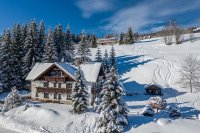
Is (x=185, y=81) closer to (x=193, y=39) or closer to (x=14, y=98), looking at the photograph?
(x=14, y=98)

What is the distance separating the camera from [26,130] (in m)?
29.8

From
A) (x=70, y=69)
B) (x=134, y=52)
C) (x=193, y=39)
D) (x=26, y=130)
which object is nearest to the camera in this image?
(x=26, y=130)

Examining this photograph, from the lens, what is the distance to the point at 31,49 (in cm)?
6172

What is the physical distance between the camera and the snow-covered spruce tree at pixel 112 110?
2747cm

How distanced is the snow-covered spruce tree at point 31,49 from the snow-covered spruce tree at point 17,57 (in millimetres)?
1793

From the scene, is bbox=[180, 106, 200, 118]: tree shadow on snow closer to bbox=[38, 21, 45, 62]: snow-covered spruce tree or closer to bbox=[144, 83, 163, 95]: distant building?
bbox=[144, 83, 163, 95]: distant building

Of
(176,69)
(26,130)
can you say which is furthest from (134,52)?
(26,130)

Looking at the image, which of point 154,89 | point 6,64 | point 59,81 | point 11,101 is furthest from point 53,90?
point 154,89

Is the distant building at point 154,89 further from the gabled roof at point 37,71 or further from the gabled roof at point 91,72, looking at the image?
the gabled roof at point 37,71

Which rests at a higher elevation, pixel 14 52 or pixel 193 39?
pixel 193 39

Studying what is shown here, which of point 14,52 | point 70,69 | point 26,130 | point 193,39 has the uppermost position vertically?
point 193,39

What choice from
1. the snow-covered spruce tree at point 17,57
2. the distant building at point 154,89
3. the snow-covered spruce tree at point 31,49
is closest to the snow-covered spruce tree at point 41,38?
the snow-covered spruce tree at point 31,49

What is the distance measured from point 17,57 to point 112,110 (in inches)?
1607

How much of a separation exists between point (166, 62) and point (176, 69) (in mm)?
8730
